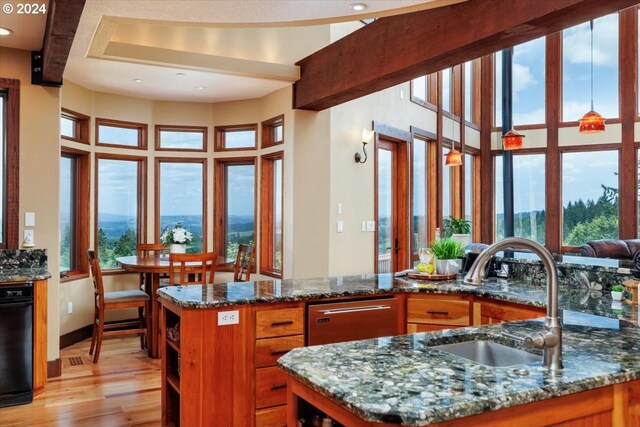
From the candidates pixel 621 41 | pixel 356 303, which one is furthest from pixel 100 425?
pixel 621 41

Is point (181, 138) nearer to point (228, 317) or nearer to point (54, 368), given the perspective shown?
point (54, 368)

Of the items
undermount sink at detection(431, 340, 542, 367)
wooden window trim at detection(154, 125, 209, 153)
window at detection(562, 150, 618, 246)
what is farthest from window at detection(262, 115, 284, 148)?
window at detection(562, 150, 618, 246)

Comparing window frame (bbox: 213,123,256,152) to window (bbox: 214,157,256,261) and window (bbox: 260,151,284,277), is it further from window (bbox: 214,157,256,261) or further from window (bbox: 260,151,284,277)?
window (bbox: 260,151,284,277)

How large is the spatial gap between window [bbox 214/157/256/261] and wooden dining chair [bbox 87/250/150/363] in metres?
1.49

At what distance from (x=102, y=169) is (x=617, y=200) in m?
7.84

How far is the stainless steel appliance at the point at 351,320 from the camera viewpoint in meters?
2.87

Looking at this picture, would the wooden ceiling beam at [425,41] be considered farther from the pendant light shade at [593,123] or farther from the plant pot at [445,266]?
the pendant light shade at [593,123]

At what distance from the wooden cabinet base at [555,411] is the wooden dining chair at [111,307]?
356 cm

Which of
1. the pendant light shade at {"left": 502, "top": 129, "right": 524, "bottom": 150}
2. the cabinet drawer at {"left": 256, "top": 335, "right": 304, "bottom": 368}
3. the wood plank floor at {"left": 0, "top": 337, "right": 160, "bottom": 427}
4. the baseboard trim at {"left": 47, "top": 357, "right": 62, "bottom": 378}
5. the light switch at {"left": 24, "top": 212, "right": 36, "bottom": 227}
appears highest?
the pendant light shade at {"left": 502, "top": 129, "right": 524, "bottom": 150}

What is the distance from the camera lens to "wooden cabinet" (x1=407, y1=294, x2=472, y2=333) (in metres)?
3.04

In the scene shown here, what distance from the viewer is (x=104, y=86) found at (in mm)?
5305

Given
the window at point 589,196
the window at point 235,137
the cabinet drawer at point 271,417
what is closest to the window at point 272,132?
the window at point 235,137

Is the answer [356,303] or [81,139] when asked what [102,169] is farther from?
[356,303]

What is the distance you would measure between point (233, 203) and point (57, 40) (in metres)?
3.32
